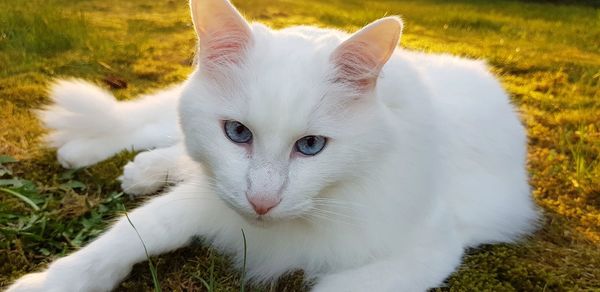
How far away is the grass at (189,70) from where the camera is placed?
2205mm

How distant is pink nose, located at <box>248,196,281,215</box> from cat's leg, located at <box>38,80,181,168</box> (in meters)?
1.33

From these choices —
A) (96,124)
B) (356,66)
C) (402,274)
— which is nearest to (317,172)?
(356,66)

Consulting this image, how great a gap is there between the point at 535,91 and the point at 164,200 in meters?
4.08

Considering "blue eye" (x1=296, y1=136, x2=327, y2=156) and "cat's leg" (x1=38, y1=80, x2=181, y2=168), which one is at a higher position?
"blue eye" (x1=296, y1=136, x2=327, y2=156)

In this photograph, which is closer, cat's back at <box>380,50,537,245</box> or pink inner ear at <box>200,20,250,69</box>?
pink inner ear at <box>200,20,250,69</box>

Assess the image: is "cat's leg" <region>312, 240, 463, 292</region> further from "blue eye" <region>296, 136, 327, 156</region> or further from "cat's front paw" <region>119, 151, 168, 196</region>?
"cat's front paw" <region>119, 151, 168, 196</region>

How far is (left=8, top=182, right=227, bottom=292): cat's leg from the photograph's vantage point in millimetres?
1904

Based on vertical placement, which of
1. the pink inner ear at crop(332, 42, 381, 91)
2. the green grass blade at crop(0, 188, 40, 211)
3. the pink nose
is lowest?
the green grass blade at crop(0, 188, 40, 211)

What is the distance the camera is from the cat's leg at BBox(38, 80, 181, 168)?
2.96 m

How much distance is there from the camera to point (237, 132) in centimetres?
182

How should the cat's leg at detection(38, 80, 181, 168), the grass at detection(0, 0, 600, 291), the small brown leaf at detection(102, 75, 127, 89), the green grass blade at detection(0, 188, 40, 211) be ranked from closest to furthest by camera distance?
the grass at detection(0, 0, 600, 291), the green grass blade at detection(0, 188, 40, 211), the cat's leg at detection(38, 80, 181, 168), the small brown leaf at detection(102, 75, 127, 89)

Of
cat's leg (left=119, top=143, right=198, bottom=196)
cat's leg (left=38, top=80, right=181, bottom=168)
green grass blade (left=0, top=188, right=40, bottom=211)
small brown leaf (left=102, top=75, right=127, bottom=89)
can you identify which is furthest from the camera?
small brown leaf (left=102, top=75, right=127, bottom=89)

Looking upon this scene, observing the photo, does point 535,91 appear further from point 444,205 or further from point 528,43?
point 444,205

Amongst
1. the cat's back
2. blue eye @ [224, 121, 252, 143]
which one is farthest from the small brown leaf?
blue eye @ [224, 121, 252, 143]
